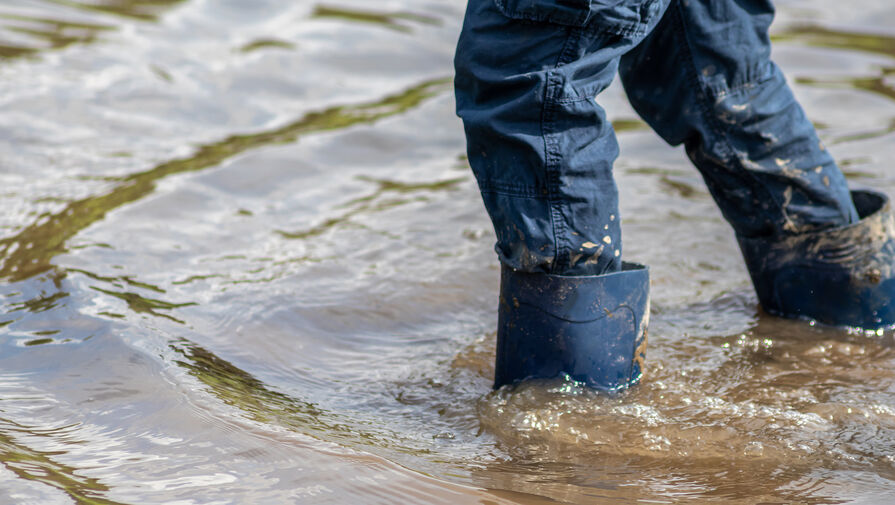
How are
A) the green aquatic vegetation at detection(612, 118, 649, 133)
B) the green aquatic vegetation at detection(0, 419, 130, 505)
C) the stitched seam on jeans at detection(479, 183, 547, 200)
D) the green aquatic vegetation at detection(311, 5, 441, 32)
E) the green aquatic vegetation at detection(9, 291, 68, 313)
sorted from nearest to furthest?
1. the green aquatic vegetation at detection(0, 419, 130, 505)
2. the stitched seam on jeans at detection(479, 183, 547, 200)
3. the green aquatic vegetation at detection(9, 291, 68, 313)
4. the green aquatic vegetation at detection(612, 118, 649, 133)
5. the green aquatic vegetation at detection(311, 5, 441, 32)

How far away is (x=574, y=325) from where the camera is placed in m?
1.69

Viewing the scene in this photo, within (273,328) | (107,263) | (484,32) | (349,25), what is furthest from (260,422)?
(349,25)

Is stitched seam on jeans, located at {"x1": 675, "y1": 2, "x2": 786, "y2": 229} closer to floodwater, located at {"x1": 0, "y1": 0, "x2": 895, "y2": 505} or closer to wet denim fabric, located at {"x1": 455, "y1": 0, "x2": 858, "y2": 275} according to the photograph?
wet denim fabric, located at {"x1": 455, "y1": 0, "x2": 858, "y2": 275}

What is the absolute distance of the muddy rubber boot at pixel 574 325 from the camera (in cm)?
168

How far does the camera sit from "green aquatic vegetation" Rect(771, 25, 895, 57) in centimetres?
470

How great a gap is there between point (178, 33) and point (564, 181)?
3458 millimetres

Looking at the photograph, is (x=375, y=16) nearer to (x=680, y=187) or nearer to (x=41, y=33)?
(x=41, y=33)

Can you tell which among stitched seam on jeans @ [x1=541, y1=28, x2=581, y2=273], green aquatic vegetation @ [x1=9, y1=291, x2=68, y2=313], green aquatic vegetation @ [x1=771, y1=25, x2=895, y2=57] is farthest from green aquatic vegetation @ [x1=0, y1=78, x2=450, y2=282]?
green aquatic vegetation @ [x1=771, y1=25, x2=895, y2=57]

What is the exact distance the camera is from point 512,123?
1567 mm

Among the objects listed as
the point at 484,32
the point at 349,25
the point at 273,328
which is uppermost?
the point at 484,32

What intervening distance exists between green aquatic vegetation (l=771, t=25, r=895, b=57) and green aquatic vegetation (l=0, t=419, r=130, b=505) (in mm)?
4338

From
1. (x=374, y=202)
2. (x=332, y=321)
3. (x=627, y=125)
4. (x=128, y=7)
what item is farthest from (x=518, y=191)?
(x=128, y=7)

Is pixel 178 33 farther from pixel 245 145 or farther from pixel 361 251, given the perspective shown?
pixel 361 251

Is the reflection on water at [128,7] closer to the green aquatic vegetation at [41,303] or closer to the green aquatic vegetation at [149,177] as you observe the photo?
the green aquatic vegetation at [149,177]
